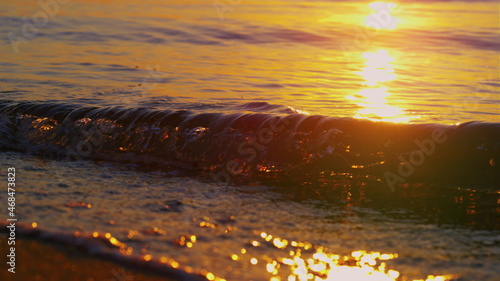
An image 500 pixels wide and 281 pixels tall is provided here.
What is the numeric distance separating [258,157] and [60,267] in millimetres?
2638

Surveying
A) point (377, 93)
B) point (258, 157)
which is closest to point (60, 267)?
point (258, 157)

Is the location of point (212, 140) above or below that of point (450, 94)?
below

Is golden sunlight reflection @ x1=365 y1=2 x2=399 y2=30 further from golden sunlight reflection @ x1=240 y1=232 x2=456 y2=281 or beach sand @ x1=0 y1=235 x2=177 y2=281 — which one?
beach sand @ x1=0 y1=235 x2=177 y2=281

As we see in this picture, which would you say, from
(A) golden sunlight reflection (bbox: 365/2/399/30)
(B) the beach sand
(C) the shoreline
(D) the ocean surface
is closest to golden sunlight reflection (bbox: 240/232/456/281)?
(D) the ocean surface

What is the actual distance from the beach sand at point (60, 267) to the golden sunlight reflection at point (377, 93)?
4130 mm

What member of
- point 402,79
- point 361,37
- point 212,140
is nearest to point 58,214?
point 212,140

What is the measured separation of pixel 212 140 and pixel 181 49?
21.4 feet

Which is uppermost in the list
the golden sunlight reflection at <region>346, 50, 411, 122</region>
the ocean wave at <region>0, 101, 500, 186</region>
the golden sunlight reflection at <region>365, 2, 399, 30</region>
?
the golden sunlight reflection at <region>365, 2, 399, 30</region>

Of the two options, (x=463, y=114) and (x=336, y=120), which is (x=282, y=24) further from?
(x=336, y=120)

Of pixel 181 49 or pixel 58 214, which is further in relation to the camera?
pixel 181 49

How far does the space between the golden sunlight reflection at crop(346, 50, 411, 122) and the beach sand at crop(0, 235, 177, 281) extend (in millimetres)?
4130

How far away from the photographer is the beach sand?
2.89 m

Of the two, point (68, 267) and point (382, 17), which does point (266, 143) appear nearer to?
point (68, 267)

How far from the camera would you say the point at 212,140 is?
18.7 ft
